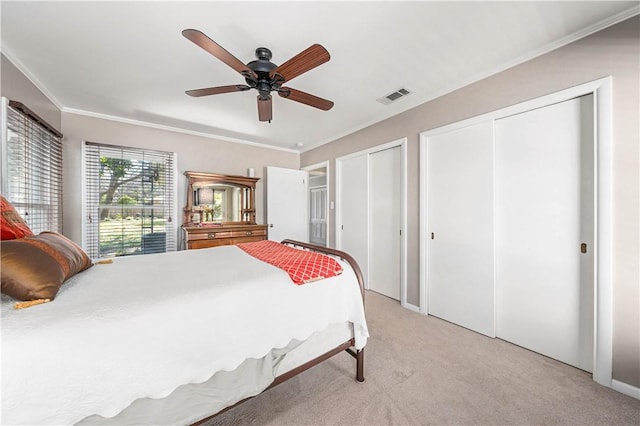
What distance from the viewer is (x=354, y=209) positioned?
149 inches

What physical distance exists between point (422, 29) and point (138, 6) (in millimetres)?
1908

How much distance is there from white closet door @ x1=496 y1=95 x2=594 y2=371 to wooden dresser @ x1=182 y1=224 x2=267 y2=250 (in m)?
3.38

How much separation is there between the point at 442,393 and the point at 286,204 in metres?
3.67

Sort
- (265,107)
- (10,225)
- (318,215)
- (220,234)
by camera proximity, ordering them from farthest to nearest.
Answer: (318,215) < (220,234) < (265,107) < (10,225)

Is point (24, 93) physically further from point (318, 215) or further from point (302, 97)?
point (318, 215)

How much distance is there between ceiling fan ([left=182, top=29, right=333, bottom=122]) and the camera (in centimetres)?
137

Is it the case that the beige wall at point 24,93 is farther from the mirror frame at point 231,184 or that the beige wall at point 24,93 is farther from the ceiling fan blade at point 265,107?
the ceiling fan blade at point 265,107

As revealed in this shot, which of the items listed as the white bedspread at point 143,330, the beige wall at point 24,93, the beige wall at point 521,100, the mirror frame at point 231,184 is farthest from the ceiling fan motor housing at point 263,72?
the mirror frame at point 231,184

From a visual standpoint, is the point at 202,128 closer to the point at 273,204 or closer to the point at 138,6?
the point at 273,204

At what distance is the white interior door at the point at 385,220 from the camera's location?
3.15m

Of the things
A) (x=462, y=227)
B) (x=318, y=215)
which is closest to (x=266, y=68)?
(x=462, y=227)

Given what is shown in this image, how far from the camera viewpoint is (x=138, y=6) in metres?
1.50

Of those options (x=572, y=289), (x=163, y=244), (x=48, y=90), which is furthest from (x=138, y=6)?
(x=572, y=289)

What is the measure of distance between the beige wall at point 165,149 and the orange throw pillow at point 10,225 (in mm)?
2222
